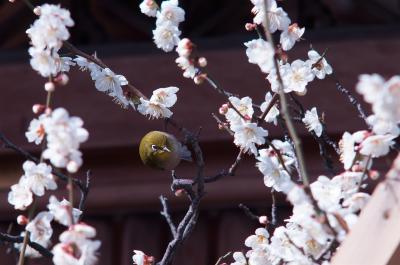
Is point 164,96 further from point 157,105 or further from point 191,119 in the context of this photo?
point 191,119

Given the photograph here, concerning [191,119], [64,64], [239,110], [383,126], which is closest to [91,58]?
[64,64]

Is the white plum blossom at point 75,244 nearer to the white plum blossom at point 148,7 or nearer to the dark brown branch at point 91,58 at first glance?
the dark brown branch at point 91,58

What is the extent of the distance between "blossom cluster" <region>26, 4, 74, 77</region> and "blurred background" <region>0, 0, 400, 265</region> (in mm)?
1609

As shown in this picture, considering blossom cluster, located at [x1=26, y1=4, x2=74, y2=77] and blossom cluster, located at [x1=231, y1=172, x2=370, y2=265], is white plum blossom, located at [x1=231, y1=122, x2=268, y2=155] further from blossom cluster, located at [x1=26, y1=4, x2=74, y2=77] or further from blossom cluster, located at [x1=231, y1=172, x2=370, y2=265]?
blossom cluster, located at [x1=26, y1=4, x2=74, y2=77]

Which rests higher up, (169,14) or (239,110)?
(169,14)

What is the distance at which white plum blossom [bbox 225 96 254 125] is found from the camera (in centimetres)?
128

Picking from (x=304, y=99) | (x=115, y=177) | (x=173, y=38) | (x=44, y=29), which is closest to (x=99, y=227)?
(x=115, y=177)

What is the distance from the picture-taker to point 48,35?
103cm

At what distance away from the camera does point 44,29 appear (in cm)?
102

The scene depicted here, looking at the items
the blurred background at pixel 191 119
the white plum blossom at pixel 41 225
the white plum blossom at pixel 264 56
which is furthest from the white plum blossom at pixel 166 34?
the blurred background at pixel 191 119

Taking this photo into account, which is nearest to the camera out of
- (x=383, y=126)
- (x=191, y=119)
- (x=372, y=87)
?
(x=372, y=87)

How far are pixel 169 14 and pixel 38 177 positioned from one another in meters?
0.36

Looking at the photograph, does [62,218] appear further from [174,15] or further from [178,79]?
[178,79]

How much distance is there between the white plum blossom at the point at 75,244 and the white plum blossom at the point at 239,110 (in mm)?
387
